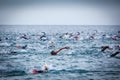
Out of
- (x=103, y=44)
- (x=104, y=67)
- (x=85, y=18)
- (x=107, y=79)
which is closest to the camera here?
(x=107, y=79)

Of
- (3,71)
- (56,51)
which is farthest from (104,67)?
(3,71)

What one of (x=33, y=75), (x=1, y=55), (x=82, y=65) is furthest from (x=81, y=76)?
(x=1, y=55)

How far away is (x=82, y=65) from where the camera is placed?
17.0 feet

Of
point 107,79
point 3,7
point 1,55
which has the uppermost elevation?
point 3,7

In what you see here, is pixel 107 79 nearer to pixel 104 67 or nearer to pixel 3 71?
pixel 104 67

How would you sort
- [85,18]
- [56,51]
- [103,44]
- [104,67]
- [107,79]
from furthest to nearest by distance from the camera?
[103,44]
[56,51]
[85,18]
[104,67]
[107,79]

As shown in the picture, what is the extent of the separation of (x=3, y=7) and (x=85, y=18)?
1989mm

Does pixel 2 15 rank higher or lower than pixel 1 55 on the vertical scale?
higher

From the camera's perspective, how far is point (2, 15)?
538cm

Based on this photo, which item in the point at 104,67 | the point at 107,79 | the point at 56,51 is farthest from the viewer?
the point at 56,51

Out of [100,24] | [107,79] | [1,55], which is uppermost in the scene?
[100,24]

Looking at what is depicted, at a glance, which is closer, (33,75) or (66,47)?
(33,75)

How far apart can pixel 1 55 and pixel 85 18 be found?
7.19ft

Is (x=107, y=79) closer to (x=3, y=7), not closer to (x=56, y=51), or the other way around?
(x=56, y=51)
